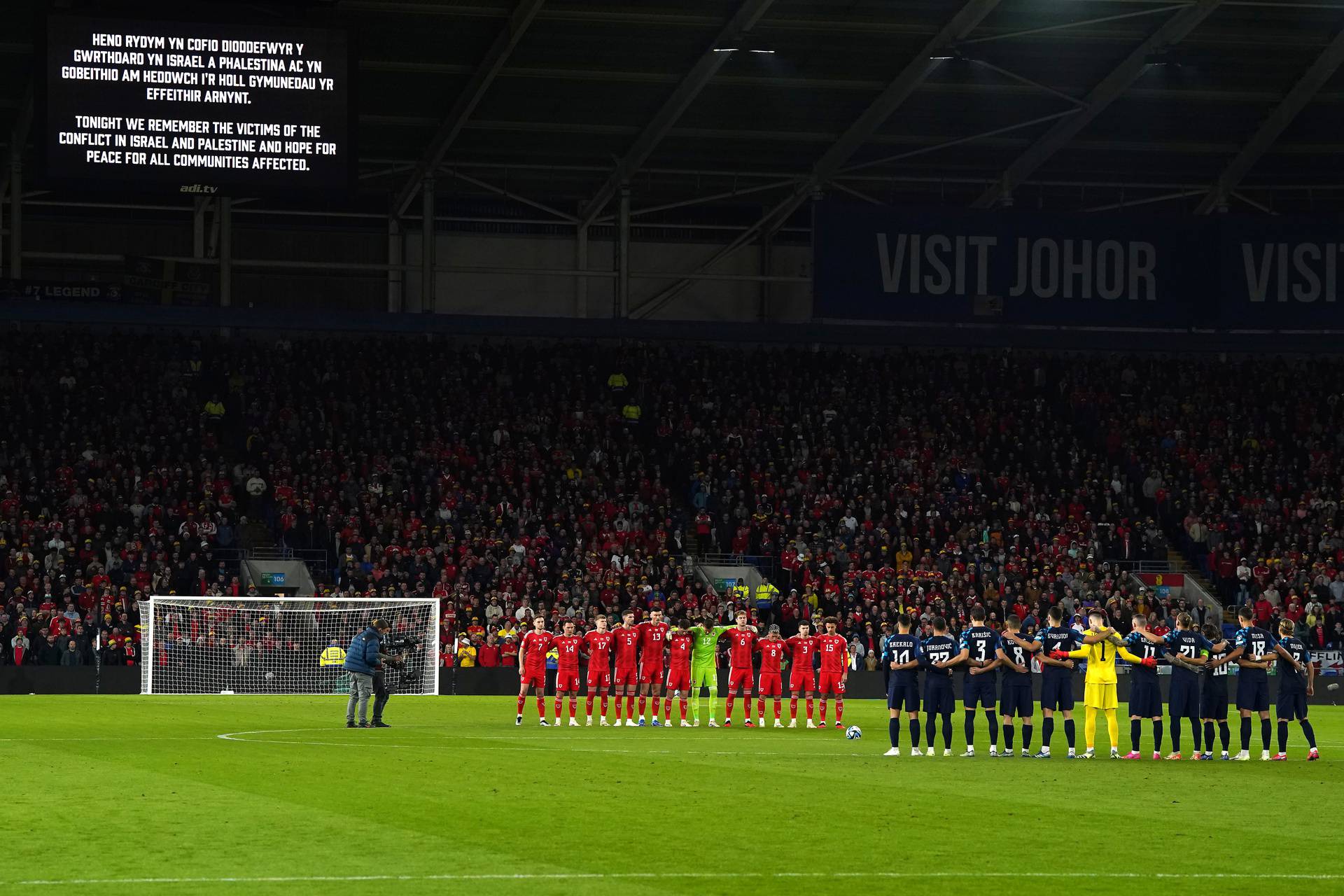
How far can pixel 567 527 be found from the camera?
163ft

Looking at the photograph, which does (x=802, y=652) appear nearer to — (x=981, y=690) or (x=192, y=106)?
(x=981, y=690)

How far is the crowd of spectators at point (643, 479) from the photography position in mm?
45812

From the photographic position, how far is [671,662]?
33.0m

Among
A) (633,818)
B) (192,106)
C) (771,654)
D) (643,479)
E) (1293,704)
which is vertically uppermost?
(192,106)

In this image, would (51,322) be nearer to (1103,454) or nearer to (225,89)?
(225,89)

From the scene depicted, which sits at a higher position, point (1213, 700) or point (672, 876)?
point (1213, 700)

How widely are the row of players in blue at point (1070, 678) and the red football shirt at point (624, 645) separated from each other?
729 cm

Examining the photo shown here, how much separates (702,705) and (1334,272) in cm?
2266

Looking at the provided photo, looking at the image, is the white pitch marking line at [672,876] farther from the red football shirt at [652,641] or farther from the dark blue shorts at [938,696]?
the red football shirt at [652,641]

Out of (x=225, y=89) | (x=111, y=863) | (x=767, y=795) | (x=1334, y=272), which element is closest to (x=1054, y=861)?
(x=767, y=795)

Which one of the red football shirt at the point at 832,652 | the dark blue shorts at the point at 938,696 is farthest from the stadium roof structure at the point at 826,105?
the dark blue shorts at the point at 938,696

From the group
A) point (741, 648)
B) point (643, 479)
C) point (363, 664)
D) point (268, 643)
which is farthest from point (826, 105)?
point (363, 664)

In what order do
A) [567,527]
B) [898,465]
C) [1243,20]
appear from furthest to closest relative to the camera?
[898,465]
[567,527]
[1243,20]

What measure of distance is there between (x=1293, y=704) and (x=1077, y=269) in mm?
27897
